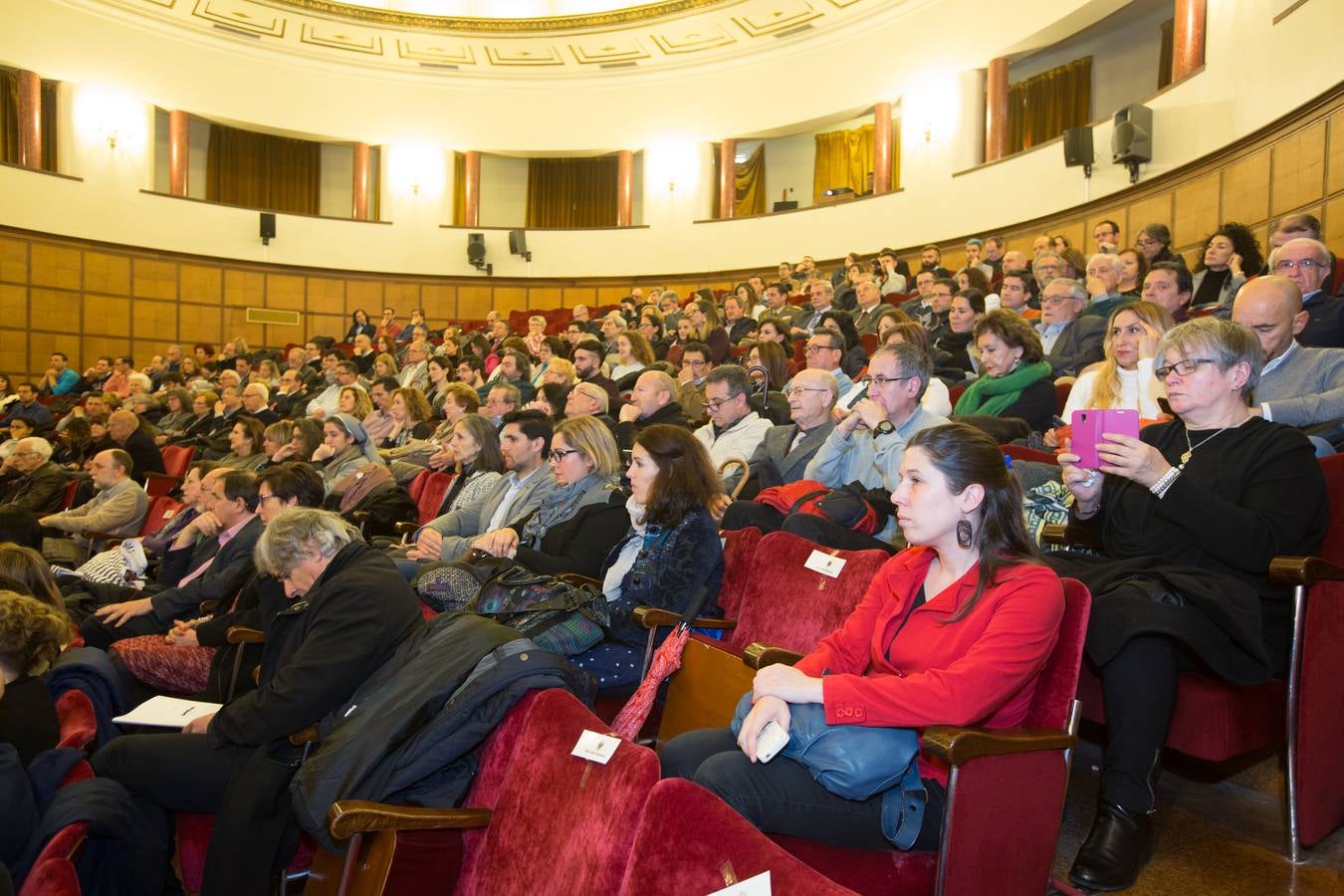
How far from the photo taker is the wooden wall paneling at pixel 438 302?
13.1 m

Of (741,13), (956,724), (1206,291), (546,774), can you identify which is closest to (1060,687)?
(956,724)

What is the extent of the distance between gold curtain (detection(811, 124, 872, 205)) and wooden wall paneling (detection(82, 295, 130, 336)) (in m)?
8.30

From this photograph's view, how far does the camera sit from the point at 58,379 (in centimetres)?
1015

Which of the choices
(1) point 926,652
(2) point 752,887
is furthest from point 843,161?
(2) point 752,887

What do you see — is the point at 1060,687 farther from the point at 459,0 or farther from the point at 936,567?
the point at 459,0

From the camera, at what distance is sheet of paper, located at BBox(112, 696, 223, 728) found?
224 centimetres

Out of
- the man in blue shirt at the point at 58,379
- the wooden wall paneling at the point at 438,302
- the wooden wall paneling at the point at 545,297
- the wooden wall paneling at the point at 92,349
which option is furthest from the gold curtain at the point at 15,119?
the wooden wall paneling at the point at 545,297

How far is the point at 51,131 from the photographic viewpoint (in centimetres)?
1105

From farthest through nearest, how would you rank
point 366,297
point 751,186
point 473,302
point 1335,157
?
point 473,302 → point 366,297 → point 751,186 → point 1335,157

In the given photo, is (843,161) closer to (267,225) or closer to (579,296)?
(579,296)

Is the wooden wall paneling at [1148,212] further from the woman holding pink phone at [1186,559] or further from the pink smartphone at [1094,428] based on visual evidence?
the pink smartphone at [1094,428]

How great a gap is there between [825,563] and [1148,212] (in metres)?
6.93

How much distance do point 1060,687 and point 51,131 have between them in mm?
12796

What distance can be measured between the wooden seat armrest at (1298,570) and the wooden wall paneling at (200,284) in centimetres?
1260
